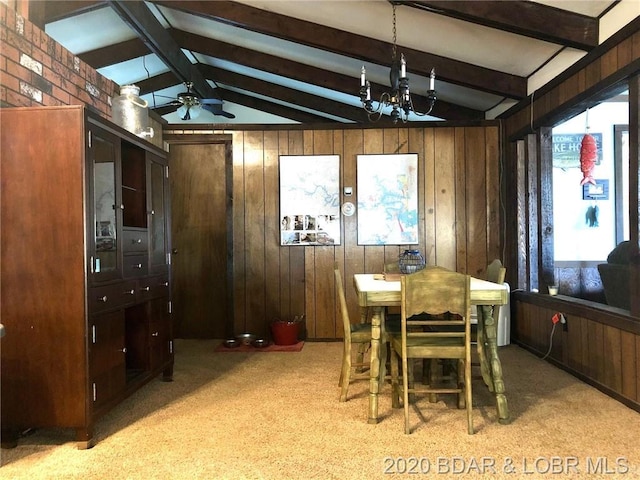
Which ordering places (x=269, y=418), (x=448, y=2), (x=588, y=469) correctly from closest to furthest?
1. (x=588, y=469)
2. (x=269, y=418)
3. (x=448, y=2)

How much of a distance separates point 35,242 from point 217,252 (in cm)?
277

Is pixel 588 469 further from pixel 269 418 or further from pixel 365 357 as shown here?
pixel 365 357

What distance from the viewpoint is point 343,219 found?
459 centimetres

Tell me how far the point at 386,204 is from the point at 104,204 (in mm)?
2864

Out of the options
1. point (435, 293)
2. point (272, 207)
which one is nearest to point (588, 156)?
point (435, 293)

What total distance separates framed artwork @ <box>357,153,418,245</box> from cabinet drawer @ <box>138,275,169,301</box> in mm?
2072

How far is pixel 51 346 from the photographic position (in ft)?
7.16

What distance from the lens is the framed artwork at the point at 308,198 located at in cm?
459

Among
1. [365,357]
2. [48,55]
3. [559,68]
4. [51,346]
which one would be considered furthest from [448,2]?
[51,346]

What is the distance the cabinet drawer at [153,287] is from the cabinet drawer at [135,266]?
60mm

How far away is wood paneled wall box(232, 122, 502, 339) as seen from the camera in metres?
4.57

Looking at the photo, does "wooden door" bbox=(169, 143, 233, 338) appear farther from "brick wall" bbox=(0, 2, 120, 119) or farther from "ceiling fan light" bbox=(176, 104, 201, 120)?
"brick wall" bbox=(0, 2, 120, 119)

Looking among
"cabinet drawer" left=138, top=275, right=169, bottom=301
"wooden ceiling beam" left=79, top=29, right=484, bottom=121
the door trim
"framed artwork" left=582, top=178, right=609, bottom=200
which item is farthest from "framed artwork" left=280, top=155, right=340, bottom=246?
"framed artwork" left=582, top=178, right=609, bottom=200

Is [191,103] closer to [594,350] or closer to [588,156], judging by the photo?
[588,156]
